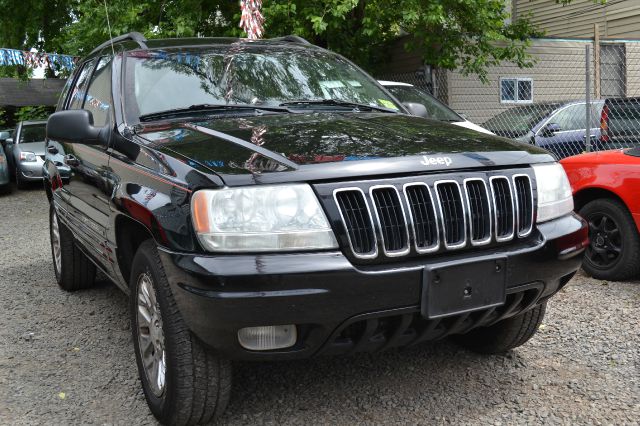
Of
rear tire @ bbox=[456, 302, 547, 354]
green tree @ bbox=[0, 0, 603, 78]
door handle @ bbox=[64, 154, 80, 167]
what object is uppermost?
green tree @ bbox=[0, 0, 603, 78]

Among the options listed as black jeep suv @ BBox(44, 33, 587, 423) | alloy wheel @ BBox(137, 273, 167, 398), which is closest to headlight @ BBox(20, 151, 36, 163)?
black jeep suv @ BBox(44, 33, 587, 423)

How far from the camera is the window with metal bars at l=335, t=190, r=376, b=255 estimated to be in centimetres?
246

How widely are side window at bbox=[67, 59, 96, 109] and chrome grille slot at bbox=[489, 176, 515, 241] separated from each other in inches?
119

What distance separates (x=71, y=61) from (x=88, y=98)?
34.7 ft

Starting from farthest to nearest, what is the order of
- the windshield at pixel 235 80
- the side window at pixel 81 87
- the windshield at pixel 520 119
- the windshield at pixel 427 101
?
the windshield at pixel 520 119 < the windshield at pixel 427 101 < the side window at pixel 81 87 < the windshield at pixel 235 80

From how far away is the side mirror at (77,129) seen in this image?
336cm

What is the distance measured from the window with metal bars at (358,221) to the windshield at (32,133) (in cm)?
1386

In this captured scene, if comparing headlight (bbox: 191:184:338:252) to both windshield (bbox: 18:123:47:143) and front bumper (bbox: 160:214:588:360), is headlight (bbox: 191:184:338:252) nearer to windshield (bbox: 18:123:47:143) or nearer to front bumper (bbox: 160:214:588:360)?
front bumper (bbox: 160:214:588:360)

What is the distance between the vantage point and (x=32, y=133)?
1509 cm

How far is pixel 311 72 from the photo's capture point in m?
4.00

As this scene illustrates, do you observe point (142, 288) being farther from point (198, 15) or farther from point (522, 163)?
point (198, 15)

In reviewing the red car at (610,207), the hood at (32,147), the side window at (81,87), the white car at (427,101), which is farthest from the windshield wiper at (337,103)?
the hood at (32,147)

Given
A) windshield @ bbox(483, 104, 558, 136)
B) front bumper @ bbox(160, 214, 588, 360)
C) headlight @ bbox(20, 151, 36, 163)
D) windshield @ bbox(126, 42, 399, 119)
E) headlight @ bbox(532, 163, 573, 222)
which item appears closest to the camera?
front bumper @ bbox(160, 214, 588, 360)

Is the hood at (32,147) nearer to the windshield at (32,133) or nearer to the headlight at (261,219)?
the windshield at (32,133)
